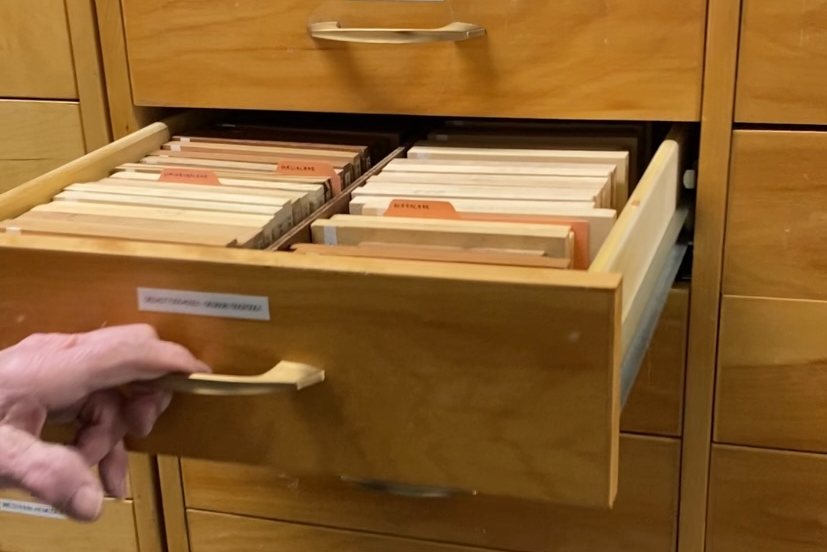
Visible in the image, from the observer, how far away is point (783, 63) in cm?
79

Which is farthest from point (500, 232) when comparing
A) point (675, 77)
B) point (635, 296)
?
point (675, 77)

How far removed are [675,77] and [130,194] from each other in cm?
44

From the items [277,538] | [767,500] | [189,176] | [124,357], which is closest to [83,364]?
[124,357]

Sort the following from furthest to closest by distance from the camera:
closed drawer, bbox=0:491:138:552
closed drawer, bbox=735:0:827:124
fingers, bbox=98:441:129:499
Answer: closed drawer, bbox=0:491:138:552 → closed drawer, bbox=735:0:827:124 → fingers, bbox=98:441:129:499

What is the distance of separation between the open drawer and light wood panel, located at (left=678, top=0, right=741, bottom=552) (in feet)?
0.50

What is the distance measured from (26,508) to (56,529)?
40mm

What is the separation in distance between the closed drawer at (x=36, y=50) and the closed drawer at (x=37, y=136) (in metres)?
0.01

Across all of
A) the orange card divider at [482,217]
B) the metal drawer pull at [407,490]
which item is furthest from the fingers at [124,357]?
the metal drawer pull at [407,490]

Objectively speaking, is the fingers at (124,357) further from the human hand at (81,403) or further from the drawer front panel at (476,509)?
the drawer front panel at (476,509)

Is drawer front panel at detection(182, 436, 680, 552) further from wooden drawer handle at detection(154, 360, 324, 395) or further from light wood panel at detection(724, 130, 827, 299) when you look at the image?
wooden drawer handle at detection(154, 360, 324, 395)

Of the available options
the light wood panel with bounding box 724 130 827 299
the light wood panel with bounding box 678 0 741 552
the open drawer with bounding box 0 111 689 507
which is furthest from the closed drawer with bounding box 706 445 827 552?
the open drawer with bounding box 0 111 689 507

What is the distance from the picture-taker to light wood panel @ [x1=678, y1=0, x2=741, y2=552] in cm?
80

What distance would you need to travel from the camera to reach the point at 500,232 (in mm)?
729

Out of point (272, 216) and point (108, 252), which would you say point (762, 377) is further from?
point (108, 252)
